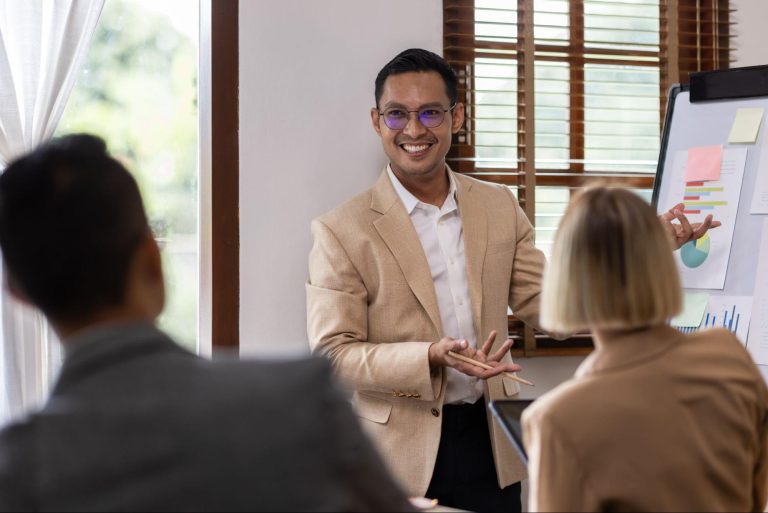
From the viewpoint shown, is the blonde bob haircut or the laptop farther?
the laptop

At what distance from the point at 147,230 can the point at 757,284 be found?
191 centimetres

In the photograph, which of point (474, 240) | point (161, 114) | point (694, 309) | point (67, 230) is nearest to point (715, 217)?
point (694, 309)

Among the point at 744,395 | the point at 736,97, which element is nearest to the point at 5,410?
the point at 744,395

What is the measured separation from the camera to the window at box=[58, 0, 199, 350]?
2938 mm

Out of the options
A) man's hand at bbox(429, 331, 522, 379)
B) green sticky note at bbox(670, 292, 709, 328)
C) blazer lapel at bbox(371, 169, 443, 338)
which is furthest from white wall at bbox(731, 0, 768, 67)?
man's hand at bbox(429, 331, 522, 379)

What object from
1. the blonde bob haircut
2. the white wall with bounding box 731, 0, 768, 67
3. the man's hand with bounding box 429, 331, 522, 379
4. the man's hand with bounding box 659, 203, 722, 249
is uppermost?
the white wall with bounding box 731, 0, 768, 67

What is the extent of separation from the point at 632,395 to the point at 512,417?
0.26 meters

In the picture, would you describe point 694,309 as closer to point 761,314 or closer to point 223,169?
point 761,314

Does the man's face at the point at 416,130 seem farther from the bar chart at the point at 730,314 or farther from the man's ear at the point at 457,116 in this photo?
the bar chart at the point at 730,314

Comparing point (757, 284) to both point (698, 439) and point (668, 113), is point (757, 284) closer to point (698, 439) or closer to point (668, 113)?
point (668, 113)

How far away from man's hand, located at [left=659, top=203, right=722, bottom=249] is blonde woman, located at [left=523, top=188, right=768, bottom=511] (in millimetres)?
1234

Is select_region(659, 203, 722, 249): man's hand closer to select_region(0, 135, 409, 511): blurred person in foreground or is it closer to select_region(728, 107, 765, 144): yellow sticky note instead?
select_region(728, 107, 765, 144): yellow sticky note

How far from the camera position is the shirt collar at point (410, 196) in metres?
2.53

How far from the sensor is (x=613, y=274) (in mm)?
1213
